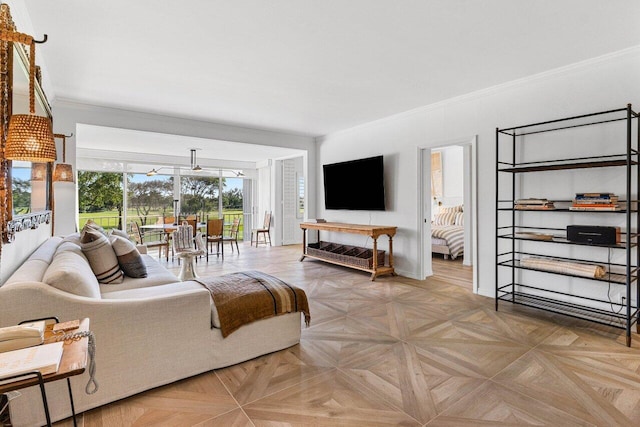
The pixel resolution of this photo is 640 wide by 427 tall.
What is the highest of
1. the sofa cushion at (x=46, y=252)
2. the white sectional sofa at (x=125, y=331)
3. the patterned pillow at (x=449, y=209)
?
the patterned pillow at (x=449, y=209)

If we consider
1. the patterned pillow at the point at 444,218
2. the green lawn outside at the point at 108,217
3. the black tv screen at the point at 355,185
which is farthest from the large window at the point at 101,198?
the patterned pillow at the point at 444,218

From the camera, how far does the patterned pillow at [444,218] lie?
24.4ft

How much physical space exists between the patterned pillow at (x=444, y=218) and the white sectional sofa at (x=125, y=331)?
5.88m

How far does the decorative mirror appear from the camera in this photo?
1.79m

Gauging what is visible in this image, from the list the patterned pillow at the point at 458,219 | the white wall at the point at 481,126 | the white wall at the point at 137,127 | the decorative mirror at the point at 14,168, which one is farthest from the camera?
the patterned pillow at the point at 458,219

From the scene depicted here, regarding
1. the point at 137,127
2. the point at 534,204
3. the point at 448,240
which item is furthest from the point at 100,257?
the point at 448,240

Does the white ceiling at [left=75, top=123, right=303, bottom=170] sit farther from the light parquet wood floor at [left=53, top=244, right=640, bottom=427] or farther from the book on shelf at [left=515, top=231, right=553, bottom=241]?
the book on shelf at [left=515, top=231, right=553, bottom=241]

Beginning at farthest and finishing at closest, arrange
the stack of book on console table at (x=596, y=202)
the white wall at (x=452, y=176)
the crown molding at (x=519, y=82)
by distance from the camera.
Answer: the white wall at (x=452, y=176) < the crown molding at (x=519, y=82) < the stack of book on console table at (x=596, y=202)

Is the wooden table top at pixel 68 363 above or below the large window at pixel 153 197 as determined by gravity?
below

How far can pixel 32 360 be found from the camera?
1.05 m

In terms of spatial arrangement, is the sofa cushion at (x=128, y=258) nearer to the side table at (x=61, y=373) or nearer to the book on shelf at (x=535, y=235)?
the side table at (x=61, y=373)

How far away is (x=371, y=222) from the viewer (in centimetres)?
571

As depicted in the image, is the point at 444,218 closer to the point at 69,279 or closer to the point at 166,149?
the point at 166,149

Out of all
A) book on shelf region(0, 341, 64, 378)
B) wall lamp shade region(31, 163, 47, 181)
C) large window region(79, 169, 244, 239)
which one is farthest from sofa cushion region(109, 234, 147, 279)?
large window region(79, 169, 244, 239)
